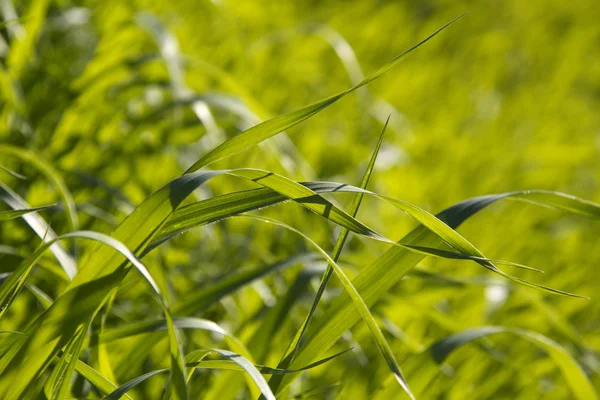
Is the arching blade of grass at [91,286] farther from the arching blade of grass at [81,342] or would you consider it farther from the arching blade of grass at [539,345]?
the arching blade of grass at [539,345]

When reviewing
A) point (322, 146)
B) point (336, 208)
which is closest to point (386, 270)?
point (336, 208)

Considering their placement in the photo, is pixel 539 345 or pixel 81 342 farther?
pixel 539 345

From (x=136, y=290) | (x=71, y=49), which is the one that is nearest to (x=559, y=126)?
(x=71, y=49)

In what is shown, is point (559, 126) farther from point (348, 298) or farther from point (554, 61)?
point (348, 298)

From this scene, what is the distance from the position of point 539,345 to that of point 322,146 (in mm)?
1183

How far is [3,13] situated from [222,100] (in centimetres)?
48

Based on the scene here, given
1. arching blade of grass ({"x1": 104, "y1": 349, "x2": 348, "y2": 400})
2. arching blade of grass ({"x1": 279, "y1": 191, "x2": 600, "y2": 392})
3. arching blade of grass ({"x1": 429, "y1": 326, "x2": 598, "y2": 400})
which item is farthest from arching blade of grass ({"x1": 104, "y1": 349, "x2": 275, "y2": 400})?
arching blade of grass ({"x1": 429, "y1": 326, "x2": 598, "y2": 400})

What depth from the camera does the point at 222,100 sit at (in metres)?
1.13

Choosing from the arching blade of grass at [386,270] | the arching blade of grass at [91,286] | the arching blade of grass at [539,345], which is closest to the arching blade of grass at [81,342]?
the arching blade of grass at [91,286]

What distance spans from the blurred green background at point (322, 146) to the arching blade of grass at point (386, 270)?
152mm

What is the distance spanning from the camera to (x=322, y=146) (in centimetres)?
204

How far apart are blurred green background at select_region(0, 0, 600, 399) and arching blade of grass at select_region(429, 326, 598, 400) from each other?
8 cm

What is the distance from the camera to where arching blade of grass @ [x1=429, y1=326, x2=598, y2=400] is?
2.67 ft

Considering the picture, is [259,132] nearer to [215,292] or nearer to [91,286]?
[91,286]
